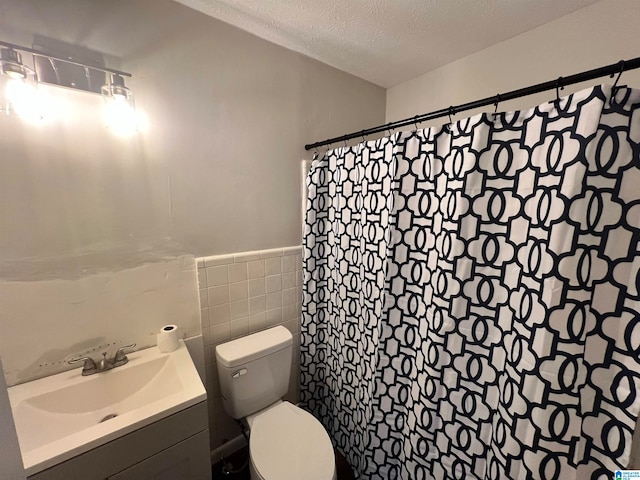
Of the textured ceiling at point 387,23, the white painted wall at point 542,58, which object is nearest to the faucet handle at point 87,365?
the textured ceiling at point 387,23

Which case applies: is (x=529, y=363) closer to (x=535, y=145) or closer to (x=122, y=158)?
(x=535, y=145)

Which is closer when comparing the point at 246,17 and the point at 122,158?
the point at 122,158

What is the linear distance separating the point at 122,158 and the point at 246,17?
34.4 inches

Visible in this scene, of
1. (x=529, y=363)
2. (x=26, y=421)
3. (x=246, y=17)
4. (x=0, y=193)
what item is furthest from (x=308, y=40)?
(x=26, y=421)

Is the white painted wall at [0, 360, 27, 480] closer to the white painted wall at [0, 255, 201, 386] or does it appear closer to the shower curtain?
the white painted wall at [0, 255, 201, 386]

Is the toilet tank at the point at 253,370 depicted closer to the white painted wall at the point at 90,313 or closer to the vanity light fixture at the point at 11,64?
the white painted wall at the point at 90,313

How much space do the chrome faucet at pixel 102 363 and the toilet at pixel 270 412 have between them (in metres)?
0.41

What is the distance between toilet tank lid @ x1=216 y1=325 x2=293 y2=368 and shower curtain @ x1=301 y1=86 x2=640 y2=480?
368mm

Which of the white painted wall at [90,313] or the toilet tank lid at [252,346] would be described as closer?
the white painted wall at [90,313]

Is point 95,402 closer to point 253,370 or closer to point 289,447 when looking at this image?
point 253,370


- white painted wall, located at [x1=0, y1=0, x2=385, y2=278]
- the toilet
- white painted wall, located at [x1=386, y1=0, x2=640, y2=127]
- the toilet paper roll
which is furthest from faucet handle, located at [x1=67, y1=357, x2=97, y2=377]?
white painted wall, located at [x1=386, y1=0, x2=640, y2=127]

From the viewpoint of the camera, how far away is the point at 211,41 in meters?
1.30

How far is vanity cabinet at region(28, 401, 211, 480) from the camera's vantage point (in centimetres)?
83

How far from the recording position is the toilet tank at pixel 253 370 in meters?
1.38
